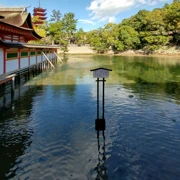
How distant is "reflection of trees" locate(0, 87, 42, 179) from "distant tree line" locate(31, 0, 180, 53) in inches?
2202

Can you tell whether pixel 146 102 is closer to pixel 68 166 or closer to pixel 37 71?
pixel 68 166

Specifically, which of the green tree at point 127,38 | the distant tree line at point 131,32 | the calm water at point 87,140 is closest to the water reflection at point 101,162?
the calm water at point 87,140

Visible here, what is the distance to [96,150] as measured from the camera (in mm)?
8320

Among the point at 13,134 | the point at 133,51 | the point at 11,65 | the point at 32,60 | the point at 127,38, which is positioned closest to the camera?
the point at 13,134

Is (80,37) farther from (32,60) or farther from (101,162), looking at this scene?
(101,162)

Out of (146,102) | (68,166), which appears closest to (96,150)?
(68,166)

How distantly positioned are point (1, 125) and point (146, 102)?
9.46 meters

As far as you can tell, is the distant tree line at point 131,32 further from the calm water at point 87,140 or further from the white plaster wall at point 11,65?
the calm water at point 87,140

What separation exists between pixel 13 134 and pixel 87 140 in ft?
11.0

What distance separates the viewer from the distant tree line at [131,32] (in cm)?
7306

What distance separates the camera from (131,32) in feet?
262

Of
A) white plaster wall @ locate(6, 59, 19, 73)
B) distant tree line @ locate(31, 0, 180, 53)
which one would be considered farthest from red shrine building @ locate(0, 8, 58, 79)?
distant tree line @ locate(31, 0, 180, 53)

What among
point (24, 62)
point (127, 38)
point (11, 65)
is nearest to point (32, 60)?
point (24, 62)

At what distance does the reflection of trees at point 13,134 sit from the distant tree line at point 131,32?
55.9m
